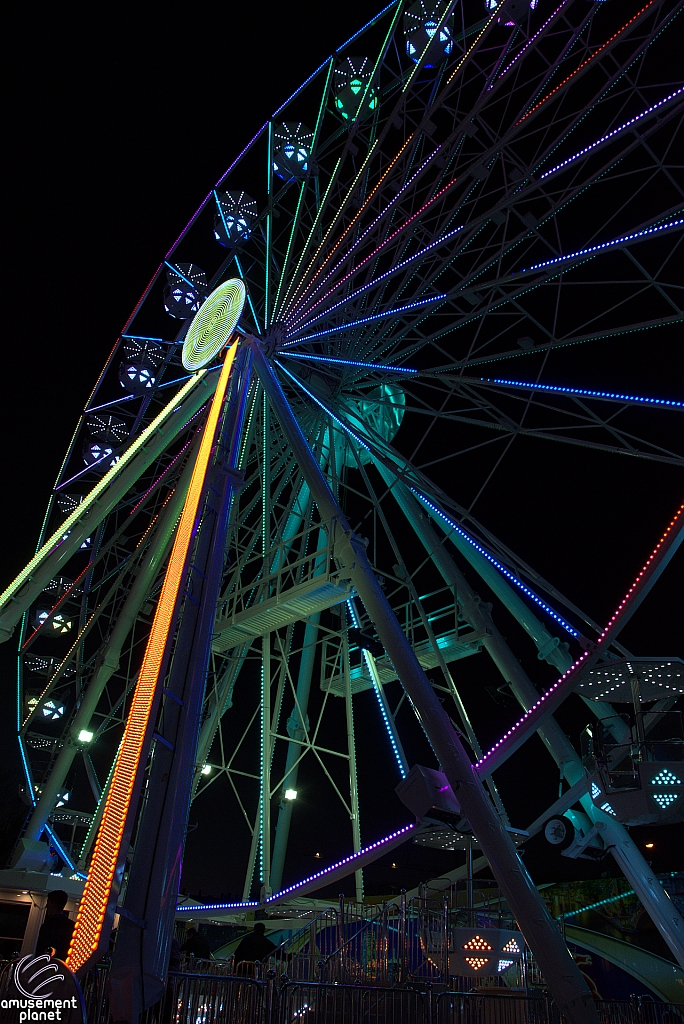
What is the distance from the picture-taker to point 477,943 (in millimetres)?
9195

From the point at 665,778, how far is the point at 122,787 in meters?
7.04

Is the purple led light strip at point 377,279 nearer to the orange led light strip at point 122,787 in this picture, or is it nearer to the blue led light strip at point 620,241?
the blue led light strip at point 620,241

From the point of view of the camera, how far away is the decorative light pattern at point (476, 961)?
9.10 m

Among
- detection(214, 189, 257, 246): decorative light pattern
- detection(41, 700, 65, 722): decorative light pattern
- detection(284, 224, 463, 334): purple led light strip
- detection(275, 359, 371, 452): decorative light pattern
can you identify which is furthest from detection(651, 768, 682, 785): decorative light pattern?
detection(214, 189, 257, 246): decorative light pattern

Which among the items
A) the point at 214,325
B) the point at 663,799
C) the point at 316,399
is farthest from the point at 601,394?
the point at 214,325

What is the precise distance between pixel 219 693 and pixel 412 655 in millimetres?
8349

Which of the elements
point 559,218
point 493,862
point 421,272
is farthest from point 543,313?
point 493,862

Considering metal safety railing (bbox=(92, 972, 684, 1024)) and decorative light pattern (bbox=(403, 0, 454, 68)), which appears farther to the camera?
decorative light pattern (bbox=(403, 0, 454, 68))

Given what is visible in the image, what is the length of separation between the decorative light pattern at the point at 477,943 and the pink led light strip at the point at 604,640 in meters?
2.15

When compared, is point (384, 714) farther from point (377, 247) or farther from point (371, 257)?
point (377, 247)

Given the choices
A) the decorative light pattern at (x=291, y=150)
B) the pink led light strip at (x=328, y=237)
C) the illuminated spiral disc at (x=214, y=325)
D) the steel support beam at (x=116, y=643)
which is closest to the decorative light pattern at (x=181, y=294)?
the pink led light strip at (x=328, y=237)

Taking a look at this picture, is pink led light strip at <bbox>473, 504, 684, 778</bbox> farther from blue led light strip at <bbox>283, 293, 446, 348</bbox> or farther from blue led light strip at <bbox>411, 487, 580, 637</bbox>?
blue led light strip at <bbox>283, 293, 446, 348</bbox>

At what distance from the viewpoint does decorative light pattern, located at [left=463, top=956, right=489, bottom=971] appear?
910 cm

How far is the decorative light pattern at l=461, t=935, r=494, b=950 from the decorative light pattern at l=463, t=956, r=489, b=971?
106 millimetres
